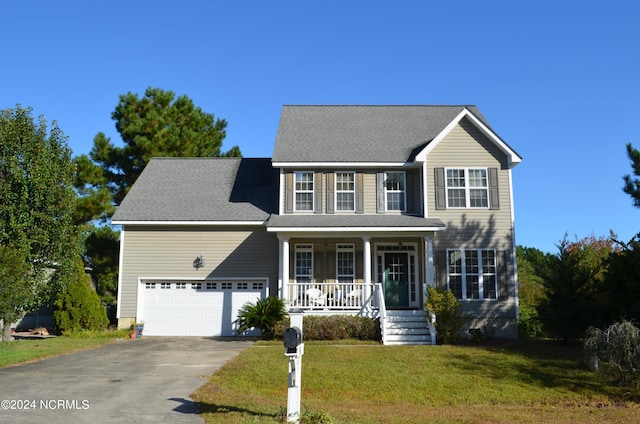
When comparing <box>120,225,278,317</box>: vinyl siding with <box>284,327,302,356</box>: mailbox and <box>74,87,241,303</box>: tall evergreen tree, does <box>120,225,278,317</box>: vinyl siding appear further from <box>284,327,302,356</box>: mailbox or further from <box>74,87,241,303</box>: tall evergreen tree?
<box>284,327,302,356</box>: mailbox

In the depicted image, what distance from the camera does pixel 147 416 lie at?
25.7 feet

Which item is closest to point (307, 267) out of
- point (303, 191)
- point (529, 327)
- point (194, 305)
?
point (303, 191)

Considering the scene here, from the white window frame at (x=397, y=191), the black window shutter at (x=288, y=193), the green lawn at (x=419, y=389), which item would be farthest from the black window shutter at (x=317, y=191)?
the green lawn at (x=419, y=389)

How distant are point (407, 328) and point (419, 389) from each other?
21.4ft

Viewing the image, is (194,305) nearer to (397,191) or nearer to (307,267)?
(307,267)

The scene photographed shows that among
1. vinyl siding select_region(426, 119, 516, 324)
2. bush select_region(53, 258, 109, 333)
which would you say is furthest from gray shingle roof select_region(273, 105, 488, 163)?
bush select_region(53, 258, 109, 333)

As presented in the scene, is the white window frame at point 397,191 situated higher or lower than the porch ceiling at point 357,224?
higher

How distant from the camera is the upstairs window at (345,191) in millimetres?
20266

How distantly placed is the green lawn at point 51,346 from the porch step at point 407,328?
895cm

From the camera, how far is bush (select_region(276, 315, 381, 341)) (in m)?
16.7

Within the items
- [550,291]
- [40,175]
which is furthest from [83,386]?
[550,291]

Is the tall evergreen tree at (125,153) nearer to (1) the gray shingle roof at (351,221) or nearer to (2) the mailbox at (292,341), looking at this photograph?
(1) the gray shingle roof at (351,221)

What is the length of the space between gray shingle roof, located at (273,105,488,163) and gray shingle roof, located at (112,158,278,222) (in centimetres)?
200

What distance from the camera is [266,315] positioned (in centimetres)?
1716
